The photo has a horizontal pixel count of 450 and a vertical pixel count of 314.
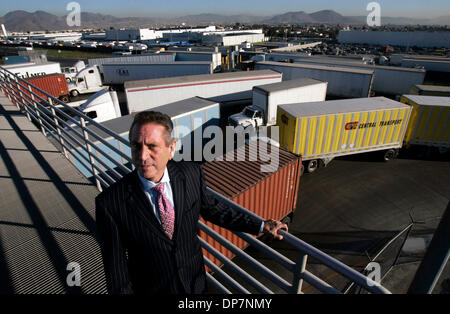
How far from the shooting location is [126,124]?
1238cm

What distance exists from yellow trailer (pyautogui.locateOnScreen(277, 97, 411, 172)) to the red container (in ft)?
82.8

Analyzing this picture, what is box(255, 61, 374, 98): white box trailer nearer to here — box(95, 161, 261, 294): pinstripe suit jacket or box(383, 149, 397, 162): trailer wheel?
box(383, 149, 397, 162): trailer wheel

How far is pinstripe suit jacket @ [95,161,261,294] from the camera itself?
1956mm

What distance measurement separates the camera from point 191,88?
72.5 feet

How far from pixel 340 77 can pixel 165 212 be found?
29.3 m

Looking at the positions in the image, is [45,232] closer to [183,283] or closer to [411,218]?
[183,283]

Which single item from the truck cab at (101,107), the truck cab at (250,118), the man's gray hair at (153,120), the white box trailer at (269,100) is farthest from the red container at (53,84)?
the man's gray hair at (153,120)

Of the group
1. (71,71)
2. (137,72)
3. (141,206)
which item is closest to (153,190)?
(141,206)

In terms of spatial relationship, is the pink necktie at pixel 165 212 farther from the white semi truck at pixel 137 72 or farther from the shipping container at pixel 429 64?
the shipping container at pixel 429 64

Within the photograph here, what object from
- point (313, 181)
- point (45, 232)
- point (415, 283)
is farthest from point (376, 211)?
point (45, 232)

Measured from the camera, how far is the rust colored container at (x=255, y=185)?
8.30 metres
